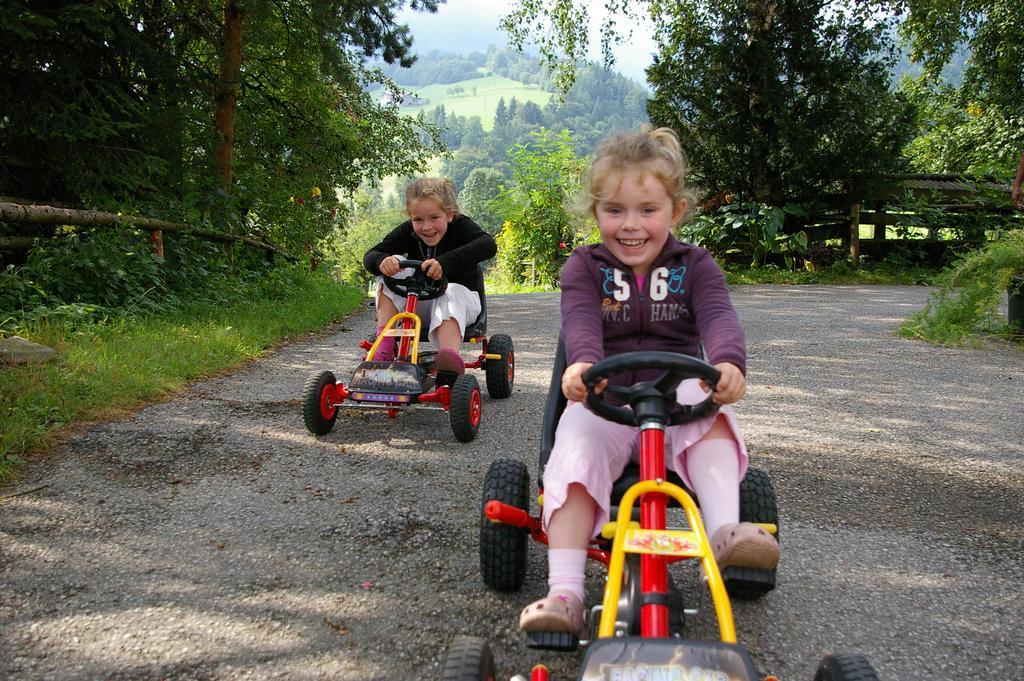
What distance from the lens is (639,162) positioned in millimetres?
2381

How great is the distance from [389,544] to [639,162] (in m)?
1.52

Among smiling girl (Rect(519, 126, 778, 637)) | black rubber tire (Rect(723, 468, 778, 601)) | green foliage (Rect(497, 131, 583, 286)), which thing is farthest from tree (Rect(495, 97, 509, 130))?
black rubber tire (Rect(723, 468, 778, 601))

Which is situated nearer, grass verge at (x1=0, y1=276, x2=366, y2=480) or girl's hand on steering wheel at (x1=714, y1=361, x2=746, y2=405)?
girl's hand on steering wheel at (x1=714, y1=361, x2=746, y2=405)

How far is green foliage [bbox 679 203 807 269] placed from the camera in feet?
45.5

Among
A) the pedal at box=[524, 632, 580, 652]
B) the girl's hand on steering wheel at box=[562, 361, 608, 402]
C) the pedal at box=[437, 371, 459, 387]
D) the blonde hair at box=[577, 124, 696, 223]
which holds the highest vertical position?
the blonde hair at box=[577, 124, 696, 223]

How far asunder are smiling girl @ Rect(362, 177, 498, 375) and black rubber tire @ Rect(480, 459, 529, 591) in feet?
6.88

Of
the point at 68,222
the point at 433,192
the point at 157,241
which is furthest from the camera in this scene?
the point at 157,241

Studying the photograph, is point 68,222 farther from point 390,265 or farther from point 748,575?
point 748,575

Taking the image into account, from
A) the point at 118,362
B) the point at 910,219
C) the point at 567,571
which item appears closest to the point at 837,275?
the point at 910,219

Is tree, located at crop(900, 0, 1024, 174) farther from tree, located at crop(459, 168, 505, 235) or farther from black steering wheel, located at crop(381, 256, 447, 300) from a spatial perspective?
tree, located at crop(459, 168, 505, 235)

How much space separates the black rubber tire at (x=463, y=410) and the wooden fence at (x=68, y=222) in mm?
3921

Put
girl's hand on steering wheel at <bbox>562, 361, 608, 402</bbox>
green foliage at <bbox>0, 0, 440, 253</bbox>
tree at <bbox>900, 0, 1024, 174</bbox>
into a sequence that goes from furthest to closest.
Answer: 1. tree at <bbox>900, 0, 1024, 174</bbox>
2. green foliage at <bbox>0, 0, 440, 253</bbox>
3. girl's hand on steering wheel at <bbox>562, 361, 608, 402</bbox>

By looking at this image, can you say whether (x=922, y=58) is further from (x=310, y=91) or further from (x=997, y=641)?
(x=997, y=641)

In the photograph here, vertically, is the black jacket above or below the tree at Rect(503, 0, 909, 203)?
below
